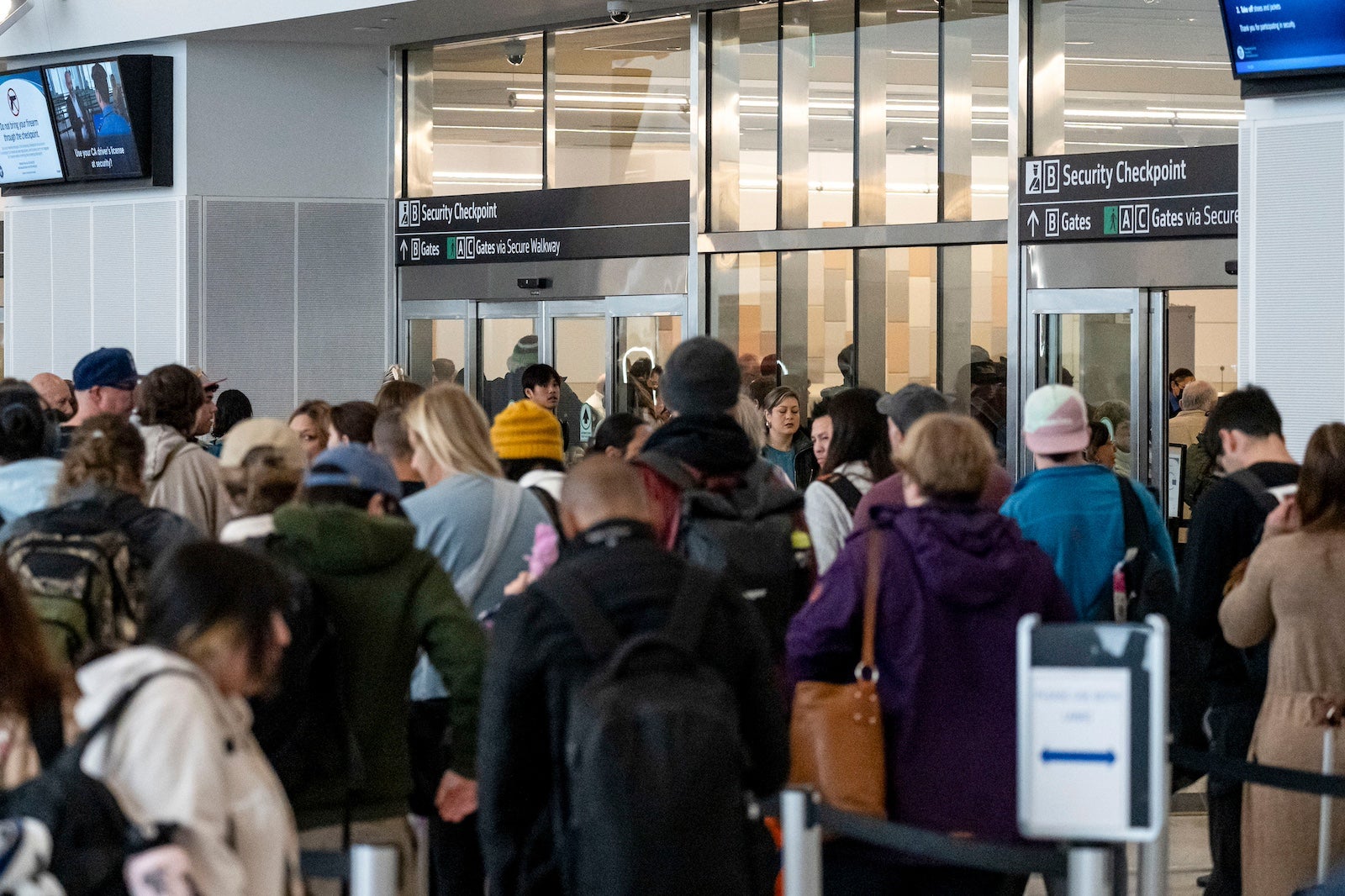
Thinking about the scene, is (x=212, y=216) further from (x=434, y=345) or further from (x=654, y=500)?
(x=654, y=500)

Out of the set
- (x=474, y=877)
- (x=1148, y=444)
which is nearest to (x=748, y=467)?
(x=474, y=877)

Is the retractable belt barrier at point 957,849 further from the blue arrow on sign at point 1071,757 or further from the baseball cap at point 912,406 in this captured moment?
the baseball cap at point 912,406

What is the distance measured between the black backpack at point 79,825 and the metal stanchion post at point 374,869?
0.73 m

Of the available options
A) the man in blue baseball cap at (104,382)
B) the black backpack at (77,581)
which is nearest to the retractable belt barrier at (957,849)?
the black backpack at (77,581)

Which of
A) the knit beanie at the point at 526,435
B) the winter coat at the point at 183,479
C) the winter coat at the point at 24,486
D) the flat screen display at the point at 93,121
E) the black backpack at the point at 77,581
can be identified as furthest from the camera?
the flat screen display at the point at 93,121

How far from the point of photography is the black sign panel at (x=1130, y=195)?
9680 millimetres

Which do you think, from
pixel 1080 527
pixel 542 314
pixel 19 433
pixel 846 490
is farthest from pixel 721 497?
pixel 542 314

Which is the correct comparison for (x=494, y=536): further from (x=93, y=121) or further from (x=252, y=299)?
(x=93, y=121)

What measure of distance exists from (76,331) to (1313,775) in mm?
12753

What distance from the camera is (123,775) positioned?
2.52 m

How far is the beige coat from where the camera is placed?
4.32 metres

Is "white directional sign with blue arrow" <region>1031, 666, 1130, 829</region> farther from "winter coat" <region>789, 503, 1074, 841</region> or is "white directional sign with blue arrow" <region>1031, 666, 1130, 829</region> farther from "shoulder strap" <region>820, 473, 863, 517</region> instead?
"shoulder strap" <region>820, 473, 863, 517</region>

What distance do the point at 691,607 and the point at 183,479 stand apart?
325cm

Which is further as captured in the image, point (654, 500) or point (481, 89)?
point (481, 89)
